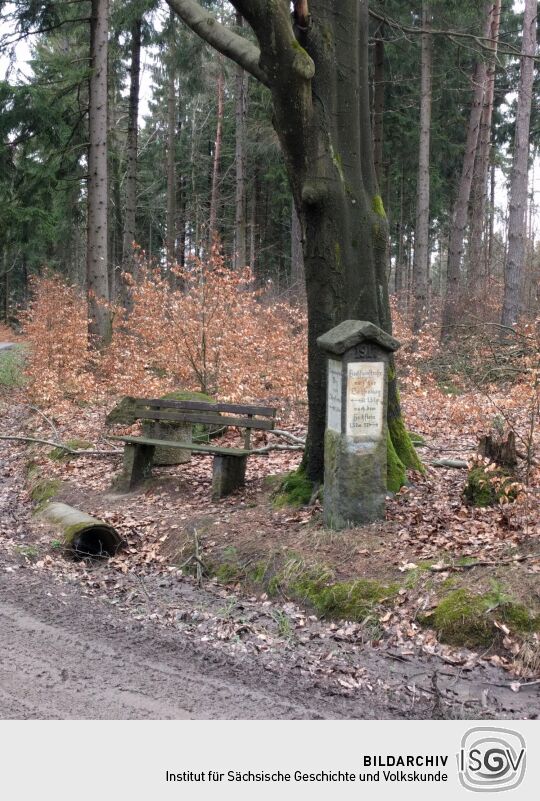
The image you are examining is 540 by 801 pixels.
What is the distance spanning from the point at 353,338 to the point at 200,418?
2998mm

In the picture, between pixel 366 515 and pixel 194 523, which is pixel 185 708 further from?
pixel 194 523

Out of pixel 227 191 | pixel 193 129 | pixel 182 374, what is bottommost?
pixel 182 374

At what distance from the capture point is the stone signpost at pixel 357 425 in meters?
6.21

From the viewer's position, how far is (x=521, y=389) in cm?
738

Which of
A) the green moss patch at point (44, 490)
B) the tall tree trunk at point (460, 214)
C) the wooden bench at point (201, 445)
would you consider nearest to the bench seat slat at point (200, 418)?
the wooden bench at point (201, 445)

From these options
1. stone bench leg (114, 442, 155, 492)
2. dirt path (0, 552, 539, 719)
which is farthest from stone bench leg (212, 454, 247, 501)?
dirt path (0, 552, 539, 719)

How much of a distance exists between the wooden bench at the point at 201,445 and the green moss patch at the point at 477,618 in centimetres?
337

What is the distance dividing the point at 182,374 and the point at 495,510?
6.77 metres

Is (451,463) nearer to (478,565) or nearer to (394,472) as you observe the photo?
(394,472)

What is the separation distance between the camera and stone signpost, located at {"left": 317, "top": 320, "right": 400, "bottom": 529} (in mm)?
6215

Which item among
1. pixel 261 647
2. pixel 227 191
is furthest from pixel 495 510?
pixel 227 191

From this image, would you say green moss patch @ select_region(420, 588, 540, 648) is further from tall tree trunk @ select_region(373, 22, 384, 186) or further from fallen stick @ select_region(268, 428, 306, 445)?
tall tree trunk @ select_region(373, 22, 384, 186)

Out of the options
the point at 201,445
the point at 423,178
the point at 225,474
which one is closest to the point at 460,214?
the point at 423,178

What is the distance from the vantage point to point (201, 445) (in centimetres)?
822
